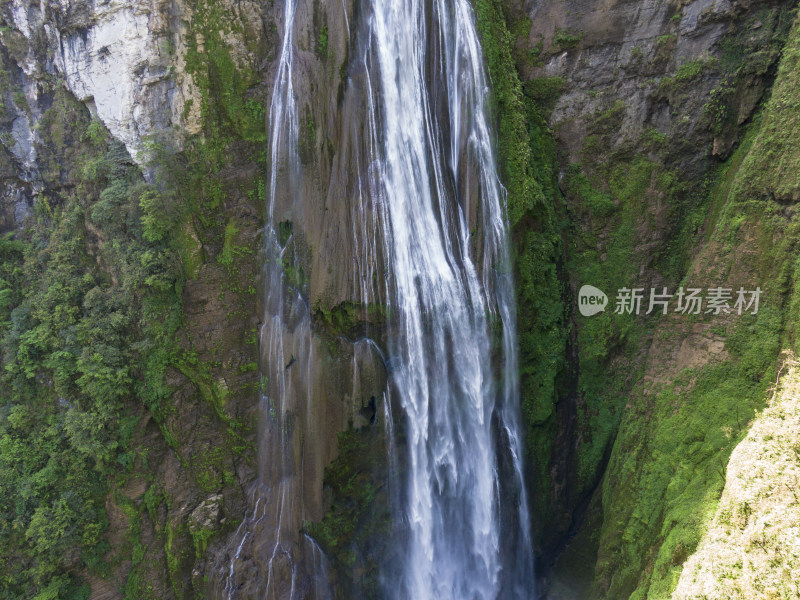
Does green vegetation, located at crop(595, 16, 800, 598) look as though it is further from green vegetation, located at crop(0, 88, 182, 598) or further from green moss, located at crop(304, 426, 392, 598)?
green vegetation, located at crop(0, 88, 182, 598)

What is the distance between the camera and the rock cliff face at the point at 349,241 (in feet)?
28.5

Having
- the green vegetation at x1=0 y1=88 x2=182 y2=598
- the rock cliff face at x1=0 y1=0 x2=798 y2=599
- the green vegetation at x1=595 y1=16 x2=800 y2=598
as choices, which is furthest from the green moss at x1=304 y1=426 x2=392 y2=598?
the green vegetation at x1=595 y1=16 x2=800 y2=598

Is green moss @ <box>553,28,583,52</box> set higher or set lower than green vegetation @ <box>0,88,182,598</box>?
higher

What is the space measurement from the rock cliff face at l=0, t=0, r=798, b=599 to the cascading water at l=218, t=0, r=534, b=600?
6.8 inches

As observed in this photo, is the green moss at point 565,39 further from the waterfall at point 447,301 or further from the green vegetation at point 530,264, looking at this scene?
the waterfall at point 447,301

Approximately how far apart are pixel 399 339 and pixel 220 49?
25.8 feet

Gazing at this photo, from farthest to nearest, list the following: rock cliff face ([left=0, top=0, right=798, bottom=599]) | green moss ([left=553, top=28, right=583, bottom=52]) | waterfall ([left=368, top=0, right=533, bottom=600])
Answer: green moss ([left=553, top=28, right=583, bottom=52]) < waterfall ([left=368, top=0, right=533, bottom=600]) < rock cliff face ([left=0, top=0, right=798, bottom=599])

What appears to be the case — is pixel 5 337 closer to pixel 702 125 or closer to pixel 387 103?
pixel 387 103

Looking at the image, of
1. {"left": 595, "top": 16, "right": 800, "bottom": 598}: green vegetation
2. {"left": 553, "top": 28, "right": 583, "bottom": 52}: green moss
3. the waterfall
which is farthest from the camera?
{"left": 553, "top": 28, "right": 583, "bottom": 52}: green moss

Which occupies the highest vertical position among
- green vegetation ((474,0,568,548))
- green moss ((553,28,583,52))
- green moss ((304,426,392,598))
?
green moss ((553,28,583,52))

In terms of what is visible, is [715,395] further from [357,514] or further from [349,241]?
[349,241]

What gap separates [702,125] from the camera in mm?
10156

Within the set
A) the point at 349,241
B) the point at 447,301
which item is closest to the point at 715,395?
the point at 447,301

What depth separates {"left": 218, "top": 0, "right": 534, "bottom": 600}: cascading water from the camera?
8875 mm
